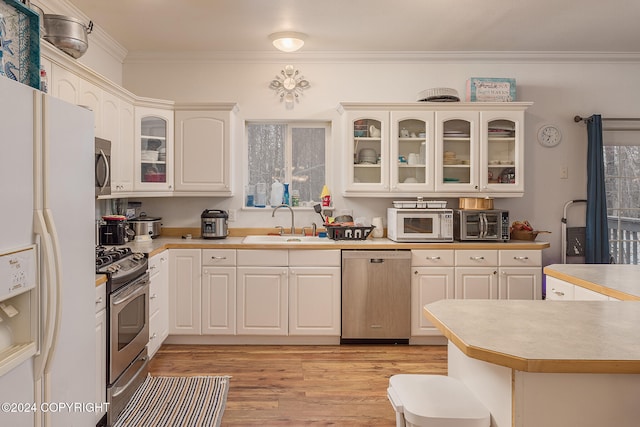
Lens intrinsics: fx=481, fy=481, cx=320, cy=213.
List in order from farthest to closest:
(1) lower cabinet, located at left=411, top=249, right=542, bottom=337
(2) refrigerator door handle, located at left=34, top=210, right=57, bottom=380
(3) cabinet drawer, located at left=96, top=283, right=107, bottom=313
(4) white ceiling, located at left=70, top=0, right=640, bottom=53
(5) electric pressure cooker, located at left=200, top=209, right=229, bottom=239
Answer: (5) electric pressure cooker, located at left=200, top=209, right=229, bottom=239 → (1) lower cabinet, located at left=411, top=249, right=542, bottom=337 → (4) white ceiling, located at left=70, top=0, right=640, bottom=53 → (3) cabinet drawer, located at left=96, top=283, right=107, bottom=313 → (2) refrigerator door handle, located at left=34, top=210, right=57, bottom=380

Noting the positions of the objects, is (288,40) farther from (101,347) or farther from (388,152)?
(101,347)

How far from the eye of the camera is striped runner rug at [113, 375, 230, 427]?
263 cm

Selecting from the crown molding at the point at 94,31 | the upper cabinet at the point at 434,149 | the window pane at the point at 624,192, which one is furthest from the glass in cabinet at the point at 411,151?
the crown molding at the point at 94,31

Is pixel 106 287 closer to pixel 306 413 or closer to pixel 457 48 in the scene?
pixel 306 413

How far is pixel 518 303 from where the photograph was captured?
77.2 inches

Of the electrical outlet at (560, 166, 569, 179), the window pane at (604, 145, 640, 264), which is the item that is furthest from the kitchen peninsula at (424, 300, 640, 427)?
the window pane at (604, 145, 640, 264)

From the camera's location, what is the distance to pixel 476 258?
399 centimetres

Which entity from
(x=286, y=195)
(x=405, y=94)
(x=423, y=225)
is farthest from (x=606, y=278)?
(x=286, y=195)

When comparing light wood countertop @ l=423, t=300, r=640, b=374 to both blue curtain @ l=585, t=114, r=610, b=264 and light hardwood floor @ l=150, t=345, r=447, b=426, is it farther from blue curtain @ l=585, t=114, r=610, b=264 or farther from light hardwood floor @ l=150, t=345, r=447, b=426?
blue curtain @ l=585, t=114, r=610, b=264

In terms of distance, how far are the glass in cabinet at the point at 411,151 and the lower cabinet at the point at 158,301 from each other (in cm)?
204

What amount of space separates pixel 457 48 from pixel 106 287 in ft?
11.6

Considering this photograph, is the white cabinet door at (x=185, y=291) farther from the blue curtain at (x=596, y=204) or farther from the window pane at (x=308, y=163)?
the blue curtain at (x=596, y=204)

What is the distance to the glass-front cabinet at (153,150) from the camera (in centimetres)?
401

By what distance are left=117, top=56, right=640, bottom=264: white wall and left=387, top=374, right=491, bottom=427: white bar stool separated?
9.70ft
